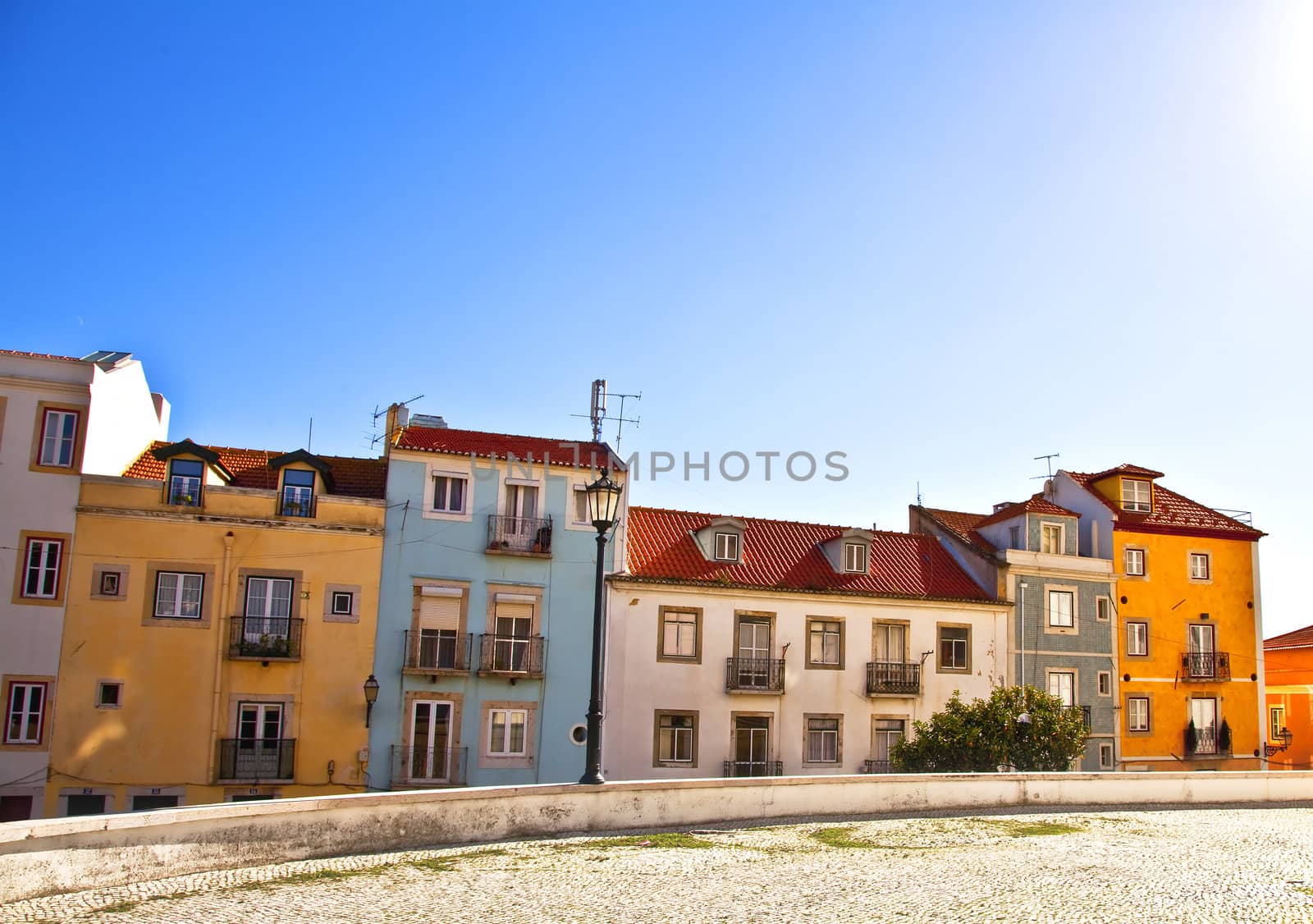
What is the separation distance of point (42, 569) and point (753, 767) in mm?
19275

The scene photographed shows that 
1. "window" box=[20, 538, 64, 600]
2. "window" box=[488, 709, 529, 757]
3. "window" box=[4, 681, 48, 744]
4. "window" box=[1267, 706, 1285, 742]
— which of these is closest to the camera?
"window" box=[4, 681, 48, 744]

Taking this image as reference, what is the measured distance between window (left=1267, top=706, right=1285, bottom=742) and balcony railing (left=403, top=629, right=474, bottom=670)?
30.4 metres

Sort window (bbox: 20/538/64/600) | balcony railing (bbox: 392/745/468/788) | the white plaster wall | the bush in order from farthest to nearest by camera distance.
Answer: the white plaster wall
balcony railing (bbox: 392/745/468/788)
window (bbox: 20/538/64/600)
the bush

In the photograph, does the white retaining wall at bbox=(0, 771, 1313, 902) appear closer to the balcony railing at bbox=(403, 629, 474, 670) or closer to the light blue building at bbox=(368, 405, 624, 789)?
the light blue building at bbox=(368, 405, 624, 789)

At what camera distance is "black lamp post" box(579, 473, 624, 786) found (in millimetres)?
15055

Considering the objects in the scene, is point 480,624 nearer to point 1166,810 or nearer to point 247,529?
point 247,529

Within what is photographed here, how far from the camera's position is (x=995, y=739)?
1005 inches

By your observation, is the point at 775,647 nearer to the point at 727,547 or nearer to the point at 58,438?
the point at 727,547

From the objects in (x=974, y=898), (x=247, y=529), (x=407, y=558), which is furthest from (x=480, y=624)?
(x=974, y=898)

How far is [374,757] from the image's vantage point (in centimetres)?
2880

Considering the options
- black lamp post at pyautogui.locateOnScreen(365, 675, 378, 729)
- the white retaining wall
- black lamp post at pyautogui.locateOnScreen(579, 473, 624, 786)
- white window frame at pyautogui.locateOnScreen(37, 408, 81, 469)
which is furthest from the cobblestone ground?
white window frame at pyautogui.locateOnScreen(37, 408, 81, 469)

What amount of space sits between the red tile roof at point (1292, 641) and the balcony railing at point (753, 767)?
75.3 ft

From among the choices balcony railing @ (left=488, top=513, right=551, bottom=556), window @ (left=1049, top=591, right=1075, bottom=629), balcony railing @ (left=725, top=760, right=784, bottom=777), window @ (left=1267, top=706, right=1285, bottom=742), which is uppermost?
balcony railing @ (left=488, top=513, right=551, bottom=556)

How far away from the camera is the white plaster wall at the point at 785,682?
31.4 meters
